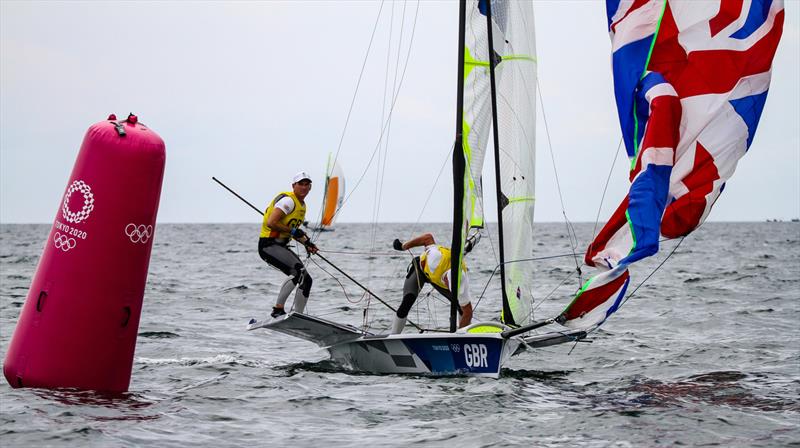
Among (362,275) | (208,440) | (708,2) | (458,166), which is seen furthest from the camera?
(362,275)

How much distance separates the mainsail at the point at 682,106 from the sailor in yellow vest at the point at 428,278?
211cm

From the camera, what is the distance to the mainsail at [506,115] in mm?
10555

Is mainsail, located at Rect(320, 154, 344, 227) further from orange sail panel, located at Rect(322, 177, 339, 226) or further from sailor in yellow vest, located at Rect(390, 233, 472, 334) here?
sailor in yellow vest, located at Rect(390, 233, 472, 334)

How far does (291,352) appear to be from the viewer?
13312mm

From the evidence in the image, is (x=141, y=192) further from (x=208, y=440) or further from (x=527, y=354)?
(x=527, y=354)

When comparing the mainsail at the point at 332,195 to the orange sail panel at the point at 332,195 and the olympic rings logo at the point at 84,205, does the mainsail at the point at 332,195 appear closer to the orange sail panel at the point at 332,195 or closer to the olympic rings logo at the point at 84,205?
the orange sail panel at the point at 332,195

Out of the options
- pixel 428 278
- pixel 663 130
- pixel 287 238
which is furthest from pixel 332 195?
pixel 663 130

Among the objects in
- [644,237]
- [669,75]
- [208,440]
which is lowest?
[208,440]

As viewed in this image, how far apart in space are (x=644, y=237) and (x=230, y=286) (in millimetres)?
18369

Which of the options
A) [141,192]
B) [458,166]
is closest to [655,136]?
[458,166]

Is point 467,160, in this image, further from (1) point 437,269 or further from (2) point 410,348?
(2) point 410,348

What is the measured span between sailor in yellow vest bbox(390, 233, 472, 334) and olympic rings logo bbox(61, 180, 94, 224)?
12.7 ft

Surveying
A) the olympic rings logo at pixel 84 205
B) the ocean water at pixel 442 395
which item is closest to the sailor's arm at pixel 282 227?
the ocean water at pixel 442 395

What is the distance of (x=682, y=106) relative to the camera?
8344mm
